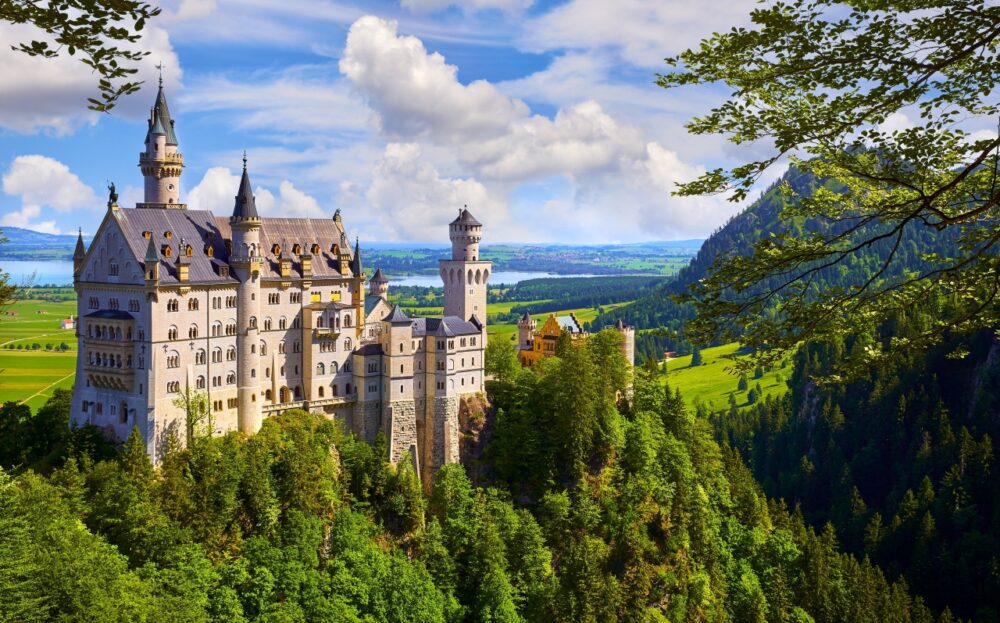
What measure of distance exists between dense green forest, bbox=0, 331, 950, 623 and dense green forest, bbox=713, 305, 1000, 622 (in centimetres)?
1957

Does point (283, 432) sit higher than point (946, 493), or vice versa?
point (283, 432)

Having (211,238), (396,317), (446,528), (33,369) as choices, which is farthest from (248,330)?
(33,369)

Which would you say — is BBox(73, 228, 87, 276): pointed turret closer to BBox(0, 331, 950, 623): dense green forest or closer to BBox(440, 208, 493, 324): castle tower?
BBox(0, 331, 950, 623): dense green forest

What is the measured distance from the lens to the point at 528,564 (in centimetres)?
8400

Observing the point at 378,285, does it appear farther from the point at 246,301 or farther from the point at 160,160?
the point at 160,160

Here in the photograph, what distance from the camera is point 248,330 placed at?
7969cm

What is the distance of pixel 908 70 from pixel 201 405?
64.2 meters

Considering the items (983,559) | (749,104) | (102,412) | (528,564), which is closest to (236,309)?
(102,412)

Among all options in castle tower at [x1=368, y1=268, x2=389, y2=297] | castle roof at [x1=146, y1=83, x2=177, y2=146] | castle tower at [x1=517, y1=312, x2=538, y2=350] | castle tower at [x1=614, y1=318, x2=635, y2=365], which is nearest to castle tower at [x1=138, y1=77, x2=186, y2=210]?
castle roof at [x1=146, y1=83, x2=177, y2=146]

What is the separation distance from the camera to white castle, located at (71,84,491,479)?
2940 inches

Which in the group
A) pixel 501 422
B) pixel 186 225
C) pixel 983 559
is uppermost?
pixel 186 225

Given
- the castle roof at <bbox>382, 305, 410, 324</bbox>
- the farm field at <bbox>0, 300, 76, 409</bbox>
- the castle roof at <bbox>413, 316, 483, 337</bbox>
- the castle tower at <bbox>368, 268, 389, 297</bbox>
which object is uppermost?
the castle tower at <bbox>368, 268, 389, 297</bbox>

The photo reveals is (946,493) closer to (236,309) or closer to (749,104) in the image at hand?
(236,309)

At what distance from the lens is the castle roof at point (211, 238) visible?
248 ft
